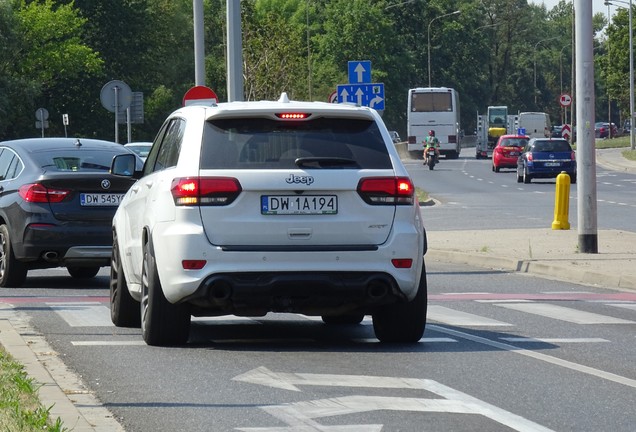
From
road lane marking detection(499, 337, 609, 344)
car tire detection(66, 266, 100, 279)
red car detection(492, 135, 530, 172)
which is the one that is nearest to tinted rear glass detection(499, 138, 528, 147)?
red car detection(492, 135, 530, 172)

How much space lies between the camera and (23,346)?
1032 centimetres

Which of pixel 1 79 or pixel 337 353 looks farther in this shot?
pixel 1 79

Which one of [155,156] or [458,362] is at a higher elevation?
[155,156]

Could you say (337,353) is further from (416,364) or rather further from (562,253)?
(562,253)

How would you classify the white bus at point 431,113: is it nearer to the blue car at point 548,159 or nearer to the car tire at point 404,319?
the blue car at point 548,159

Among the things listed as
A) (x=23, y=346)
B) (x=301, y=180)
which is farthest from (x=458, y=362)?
(x=23, y=346)

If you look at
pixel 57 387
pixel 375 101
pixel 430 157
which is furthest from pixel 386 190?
pixel 430 157

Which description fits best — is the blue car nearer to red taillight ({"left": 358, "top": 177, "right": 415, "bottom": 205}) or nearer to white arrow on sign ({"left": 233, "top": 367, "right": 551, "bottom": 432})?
red taillight ({"left": 358, "top": 177, "right": 415, "bottom": 205})

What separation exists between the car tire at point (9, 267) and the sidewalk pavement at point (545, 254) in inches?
243

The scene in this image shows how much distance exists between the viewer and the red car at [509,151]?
224 feet

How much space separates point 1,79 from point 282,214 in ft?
236

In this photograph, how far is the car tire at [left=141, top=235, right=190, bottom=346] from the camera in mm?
10641

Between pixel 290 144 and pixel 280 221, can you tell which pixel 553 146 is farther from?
pixel 280 221

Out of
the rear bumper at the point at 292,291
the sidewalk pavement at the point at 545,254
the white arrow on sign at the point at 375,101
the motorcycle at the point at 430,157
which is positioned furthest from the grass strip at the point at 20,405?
the motorcycle at the point at 430,157
